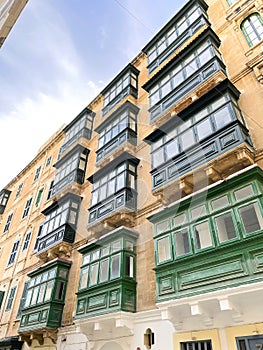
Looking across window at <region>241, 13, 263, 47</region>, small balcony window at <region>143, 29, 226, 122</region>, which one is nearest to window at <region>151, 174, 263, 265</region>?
small balcony window at <region>143, 29, 226, 122</region>

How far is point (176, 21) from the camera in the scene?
15.1 m

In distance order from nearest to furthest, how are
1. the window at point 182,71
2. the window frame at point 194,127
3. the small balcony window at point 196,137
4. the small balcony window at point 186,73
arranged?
the small balcony window at point 196,137, the window frame at point 194,127, the small balcony window at point 186,73, the window at point 182,71

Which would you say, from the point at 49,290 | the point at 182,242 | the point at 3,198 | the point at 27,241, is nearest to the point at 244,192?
the point at 182,242

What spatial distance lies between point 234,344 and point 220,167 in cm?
487

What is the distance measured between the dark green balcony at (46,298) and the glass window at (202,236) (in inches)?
305

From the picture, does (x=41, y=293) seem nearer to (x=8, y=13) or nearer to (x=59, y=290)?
(x=59, y=290)

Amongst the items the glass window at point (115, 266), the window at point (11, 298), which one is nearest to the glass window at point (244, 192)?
the glass window at point (115, 266)

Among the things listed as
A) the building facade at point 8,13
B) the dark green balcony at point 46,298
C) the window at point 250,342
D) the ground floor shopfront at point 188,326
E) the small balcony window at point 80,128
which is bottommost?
the window at point 250,342

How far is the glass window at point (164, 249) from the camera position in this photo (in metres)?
8.71

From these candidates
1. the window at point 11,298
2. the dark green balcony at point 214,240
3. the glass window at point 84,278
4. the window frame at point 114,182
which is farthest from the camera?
the window at point 11,298

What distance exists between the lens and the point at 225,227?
7914 mm

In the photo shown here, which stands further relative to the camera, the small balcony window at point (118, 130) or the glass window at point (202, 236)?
the small balcony window at point (118, 130)

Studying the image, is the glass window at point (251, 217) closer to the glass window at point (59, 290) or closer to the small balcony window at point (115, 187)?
the small balcony window at point (115, 187)

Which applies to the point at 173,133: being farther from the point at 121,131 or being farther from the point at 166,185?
the point at 121,131
